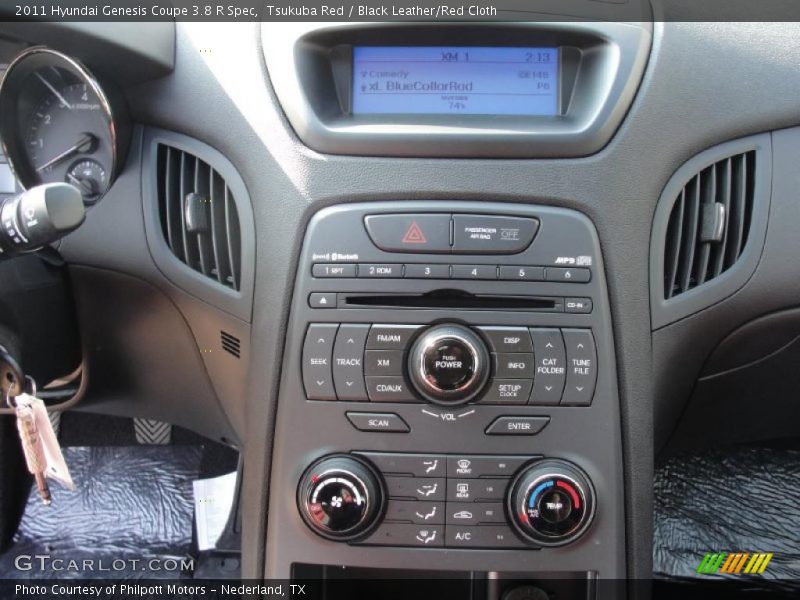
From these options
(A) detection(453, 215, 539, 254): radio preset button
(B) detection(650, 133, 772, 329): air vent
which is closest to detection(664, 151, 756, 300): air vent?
(B) detection(650, 133, 772, 329): air vent

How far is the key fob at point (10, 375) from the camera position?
3.49 feet

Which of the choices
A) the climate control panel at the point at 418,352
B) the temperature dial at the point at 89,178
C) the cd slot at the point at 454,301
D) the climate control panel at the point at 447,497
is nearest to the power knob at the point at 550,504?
the climate control panel at the point at 447,497

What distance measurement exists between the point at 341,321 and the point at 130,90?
0.52 m

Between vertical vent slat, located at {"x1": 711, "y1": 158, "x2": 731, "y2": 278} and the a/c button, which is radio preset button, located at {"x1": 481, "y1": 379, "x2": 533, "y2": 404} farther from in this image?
vertical vent slat, located at {"x1": 711, "y1": 158, "x2": 731, "y2": 278}

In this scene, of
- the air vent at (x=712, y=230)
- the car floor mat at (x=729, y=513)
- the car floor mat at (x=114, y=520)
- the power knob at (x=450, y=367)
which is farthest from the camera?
the car floor mat at (x=114, y=520)

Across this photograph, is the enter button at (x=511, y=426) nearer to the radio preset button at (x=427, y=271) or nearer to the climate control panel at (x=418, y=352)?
the climate control panel at (x=418, y=352)

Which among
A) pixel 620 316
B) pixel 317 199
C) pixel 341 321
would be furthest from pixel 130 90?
pixel 620 316

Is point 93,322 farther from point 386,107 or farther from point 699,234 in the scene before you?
point 699,234

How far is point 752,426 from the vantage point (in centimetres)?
142

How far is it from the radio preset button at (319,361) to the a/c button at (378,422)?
44 millimetres

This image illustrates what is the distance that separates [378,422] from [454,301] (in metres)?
0.21

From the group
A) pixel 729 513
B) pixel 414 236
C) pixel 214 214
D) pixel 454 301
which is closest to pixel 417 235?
pixel 414 236

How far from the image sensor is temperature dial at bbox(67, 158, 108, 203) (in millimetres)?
1184

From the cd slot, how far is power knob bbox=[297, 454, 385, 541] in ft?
0.75
